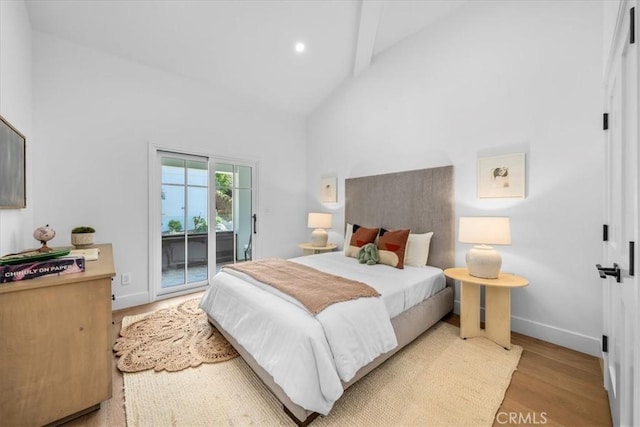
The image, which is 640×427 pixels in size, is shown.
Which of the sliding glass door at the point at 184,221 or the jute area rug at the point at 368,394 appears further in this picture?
the sliding glass door at the point at 184,221

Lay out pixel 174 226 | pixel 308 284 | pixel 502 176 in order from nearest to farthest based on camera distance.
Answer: pixel 308 284 < pixel 502 176 < pixel 174 226

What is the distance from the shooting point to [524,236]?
7.82 feet

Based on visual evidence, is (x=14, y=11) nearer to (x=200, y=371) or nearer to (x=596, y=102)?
(x=200, y=371)

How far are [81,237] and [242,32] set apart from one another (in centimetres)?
277

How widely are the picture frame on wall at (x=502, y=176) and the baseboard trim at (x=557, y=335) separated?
3.92 feet

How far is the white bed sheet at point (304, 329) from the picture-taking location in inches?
52.2

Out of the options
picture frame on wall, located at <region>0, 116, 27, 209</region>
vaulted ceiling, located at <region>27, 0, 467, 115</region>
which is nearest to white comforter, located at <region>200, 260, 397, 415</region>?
picture frame on wall, located at <region>0, 116, 27, 209</region>

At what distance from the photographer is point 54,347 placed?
132 cm

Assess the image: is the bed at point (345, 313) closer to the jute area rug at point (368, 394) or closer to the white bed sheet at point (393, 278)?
the white bed sheet at point (393, 278)

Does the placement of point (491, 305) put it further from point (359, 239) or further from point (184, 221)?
point (184, 221)

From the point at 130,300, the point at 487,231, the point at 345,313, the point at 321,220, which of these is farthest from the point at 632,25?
the point at 130,300

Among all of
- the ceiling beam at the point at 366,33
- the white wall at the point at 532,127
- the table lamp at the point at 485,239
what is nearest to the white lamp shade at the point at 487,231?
the table lamp at the point at 485,239

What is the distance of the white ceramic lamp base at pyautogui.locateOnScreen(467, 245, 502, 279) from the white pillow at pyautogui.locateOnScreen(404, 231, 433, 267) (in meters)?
0.59

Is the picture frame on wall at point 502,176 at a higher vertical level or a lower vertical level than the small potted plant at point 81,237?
higher
